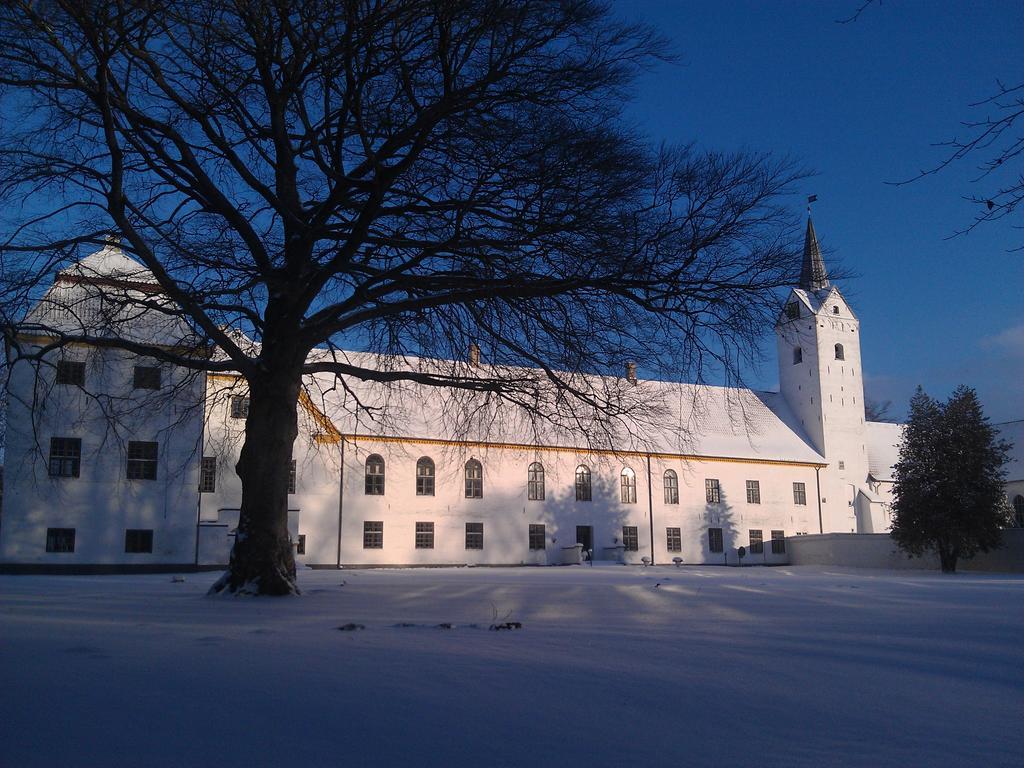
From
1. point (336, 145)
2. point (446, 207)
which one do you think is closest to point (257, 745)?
point (446, 207)

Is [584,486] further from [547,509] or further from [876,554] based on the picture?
[876,554]

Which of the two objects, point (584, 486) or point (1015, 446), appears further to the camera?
point (1015, 446)

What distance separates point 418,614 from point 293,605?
1.76 metres

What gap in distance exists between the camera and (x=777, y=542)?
167 ft

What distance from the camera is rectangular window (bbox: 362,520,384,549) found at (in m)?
40.3

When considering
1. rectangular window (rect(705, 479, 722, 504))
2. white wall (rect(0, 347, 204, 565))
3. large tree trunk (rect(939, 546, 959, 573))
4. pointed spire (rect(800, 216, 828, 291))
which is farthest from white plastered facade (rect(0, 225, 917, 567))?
large tree trunk (rect(939, 546, 959, 573))

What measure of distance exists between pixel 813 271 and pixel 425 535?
1357 inches

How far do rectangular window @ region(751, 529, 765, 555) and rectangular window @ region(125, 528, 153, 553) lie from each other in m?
34.2

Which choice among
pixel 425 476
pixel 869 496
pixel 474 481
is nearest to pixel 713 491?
pixel 869 496

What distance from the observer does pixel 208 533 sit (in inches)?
1260

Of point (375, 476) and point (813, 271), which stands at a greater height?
point (813, 271)

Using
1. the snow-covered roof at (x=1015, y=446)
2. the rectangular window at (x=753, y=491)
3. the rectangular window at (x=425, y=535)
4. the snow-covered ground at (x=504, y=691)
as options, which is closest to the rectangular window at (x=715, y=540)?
the rectangular window at (x=753, y=491)

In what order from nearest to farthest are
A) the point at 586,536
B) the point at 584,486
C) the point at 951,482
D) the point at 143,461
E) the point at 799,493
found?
the point at 143,461
the point at 951,482
the point at 586,536
the point at 584,486
the point at 799,493

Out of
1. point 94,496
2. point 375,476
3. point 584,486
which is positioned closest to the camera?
point 94,496
